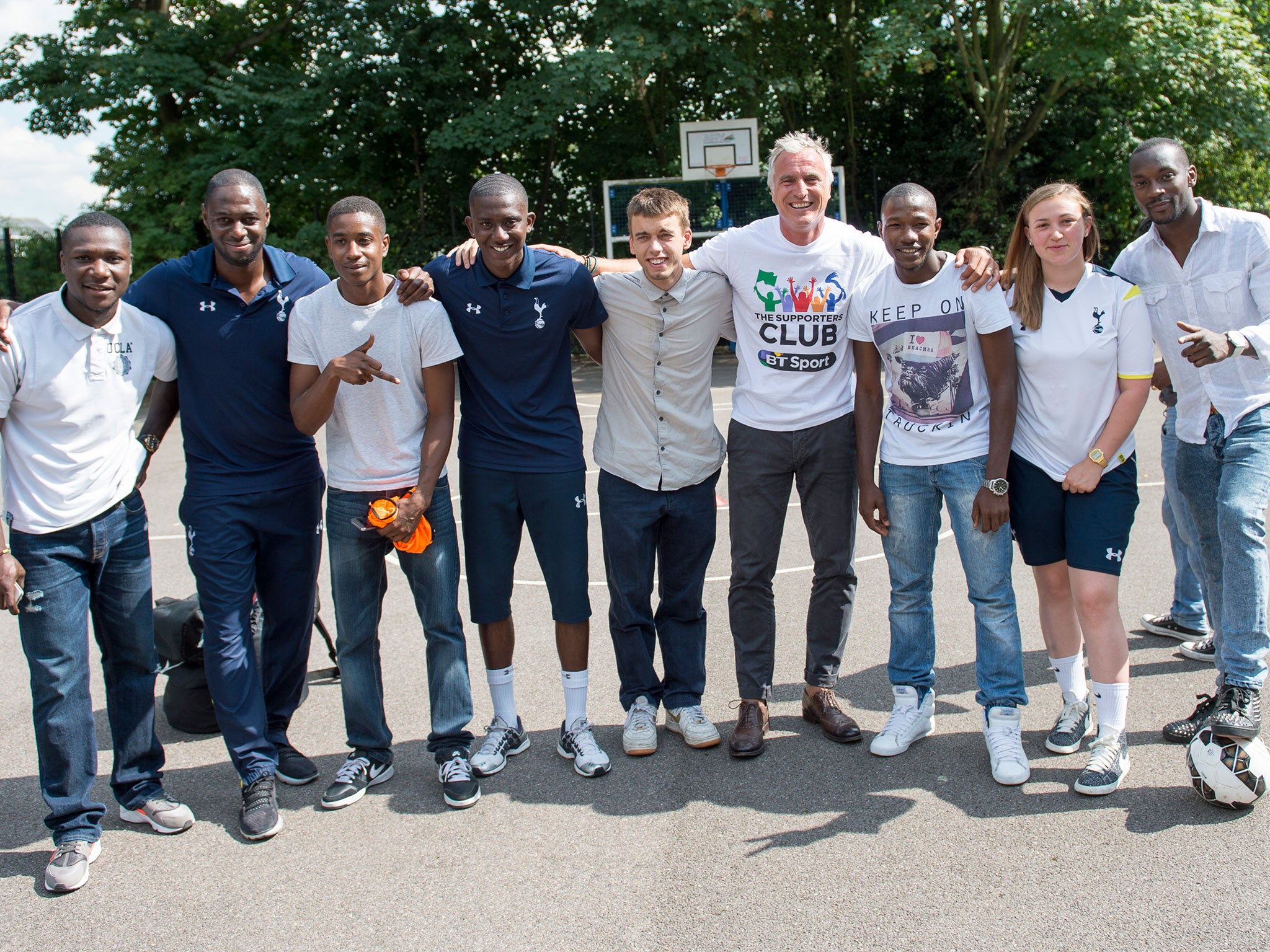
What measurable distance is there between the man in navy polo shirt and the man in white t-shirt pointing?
455 millimetres

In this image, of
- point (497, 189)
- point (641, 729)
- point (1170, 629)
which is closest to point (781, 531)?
point (641, 729)

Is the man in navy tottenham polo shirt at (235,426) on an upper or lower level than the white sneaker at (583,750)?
upper

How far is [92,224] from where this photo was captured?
12.3ft

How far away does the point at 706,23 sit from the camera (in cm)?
1906

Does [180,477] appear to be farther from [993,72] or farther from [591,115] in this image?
[993,72]

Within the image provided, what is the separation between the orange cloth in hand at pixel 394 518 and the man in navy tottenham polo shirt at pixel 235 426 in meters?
0.41

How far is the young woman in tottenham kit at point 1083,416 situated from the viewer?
383 centimetres

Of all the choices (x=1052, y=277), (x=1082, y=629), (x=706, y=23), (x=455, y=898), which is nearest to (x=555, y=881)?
(x=455, y=898)

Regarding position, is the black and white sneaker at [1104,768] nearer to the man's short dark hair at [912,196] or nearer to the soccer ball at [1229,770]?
the soccer ball at [1229,770]

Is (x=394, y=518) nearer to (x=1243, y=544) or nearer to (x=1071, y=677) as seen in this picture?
(x=1071, y=677)

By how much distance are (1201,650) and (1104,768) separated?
1.55 m

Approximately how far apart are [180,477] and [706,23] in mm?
12768

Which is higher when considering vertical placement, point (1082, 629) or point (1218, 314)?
point (1218, 314)

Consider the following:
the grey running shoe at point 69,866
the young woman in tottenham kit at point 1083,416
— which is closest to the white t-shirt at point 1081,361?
the young woman in tottenham kit at point 1083,416
